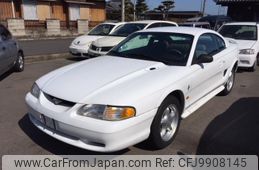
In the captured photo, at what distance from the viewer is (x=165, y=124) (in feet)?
13.1

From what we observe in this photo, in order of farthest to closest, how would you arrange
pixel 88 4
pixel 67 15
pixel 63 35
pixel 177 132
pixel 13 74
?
1. pixel 88 4
2. pixel 67 15
3. pixel 63 35
4. pixel 13 74
5. pixel 177 132

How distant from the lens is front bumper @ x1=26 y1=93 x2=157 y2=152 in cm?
325

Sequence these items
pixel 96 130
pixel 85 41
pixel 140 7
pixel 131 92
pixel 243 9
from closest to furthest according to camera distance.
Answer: pixel 96 130 < pixel 131 92 < pixel 85 41 < pixel 243 9 < pixel 140 7

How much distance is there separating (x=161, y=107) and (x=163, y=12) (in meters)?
50.0

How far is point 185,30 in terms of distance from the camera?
5234 millimetres

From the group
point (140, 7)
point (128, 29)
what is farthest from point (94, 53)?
point (140, 7)

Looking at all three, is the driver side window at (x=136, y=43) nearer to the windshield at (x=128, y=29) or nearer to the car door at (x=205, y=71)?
the car door at (x=205, y=71)

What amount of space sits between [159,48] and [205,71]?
0.83 m

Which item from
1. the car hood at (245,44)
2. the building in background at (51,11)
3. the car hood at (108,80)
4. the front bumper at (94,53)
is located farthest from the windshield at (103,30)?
the building in background at (51,11)

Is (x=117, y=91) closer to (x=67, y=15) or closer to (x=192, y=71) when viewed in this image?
(x=192, y=71)

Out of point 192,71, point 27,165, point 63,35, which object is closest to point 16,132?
point 27,165

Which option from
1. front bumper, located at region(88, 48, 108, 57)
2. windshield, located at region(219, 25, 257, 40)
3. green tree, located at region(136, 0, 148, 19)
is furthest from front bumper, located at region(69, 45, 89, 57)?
green tree, located at region(136, 0, 148, 19)

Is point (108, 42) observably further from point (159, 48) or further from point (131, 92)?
point (131, 92)

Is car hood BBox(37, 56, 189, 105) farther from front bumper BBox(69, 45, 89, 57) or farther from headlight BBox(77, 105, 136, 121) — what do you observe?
front bumper BBox(69, 45, 89, 57)
